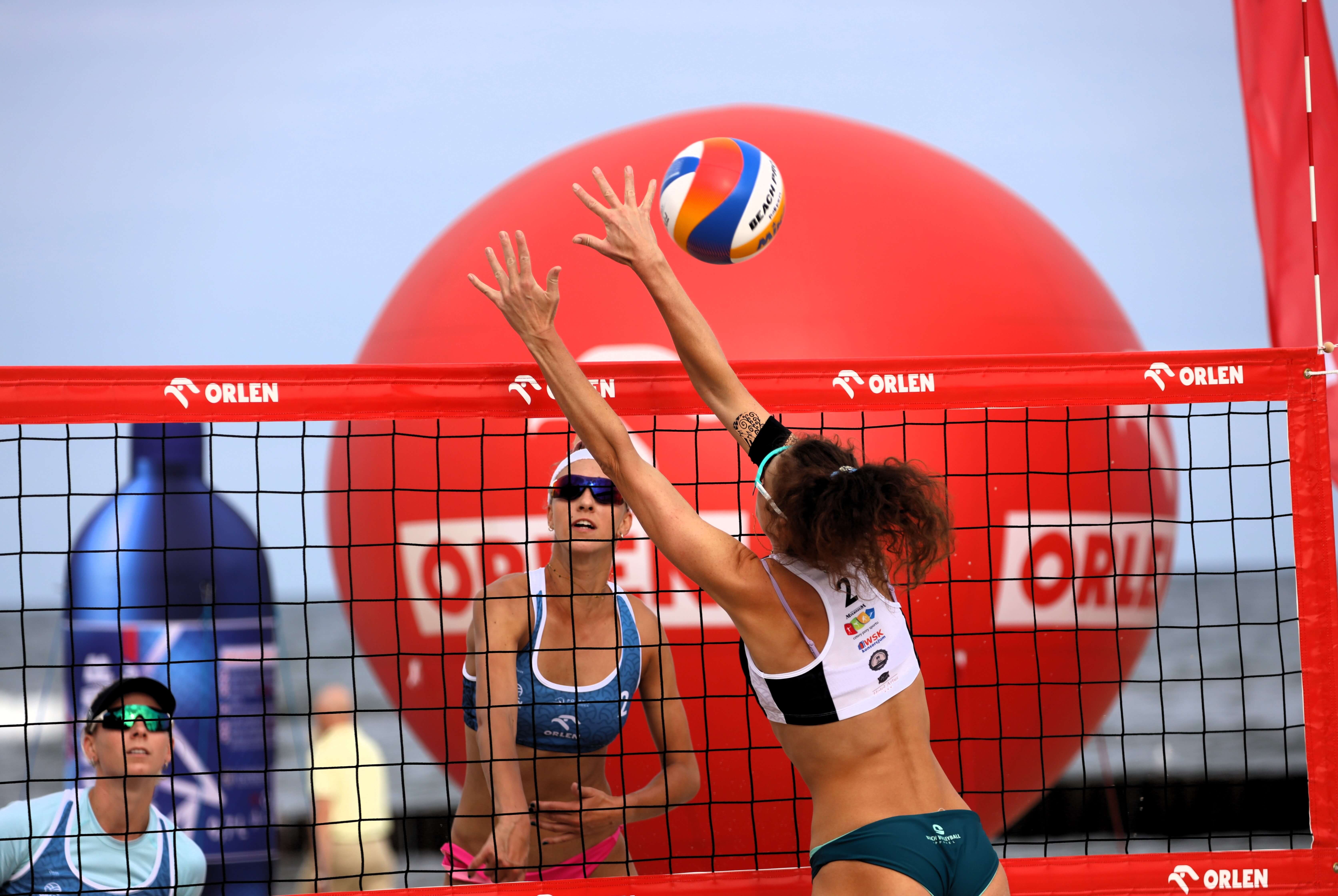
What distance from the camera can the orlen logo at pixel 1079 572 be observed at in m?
4.08

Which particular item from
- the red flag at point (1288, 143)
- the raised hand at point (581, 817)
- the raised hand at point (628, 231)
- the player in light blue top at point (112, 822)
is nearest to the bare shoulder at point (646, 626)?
the raised hand at point (581, 817)

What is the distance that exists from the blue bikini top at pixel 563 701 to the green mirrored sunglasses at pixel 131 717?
105 cm

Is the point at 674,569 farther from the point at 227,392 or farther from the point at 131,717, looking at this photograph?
the point at 131,717

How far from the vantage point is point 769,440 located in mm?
2613

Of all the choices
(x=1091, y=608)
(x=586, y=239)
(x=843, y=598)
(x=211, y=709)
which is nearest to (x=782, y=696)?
(x=843, y=598)

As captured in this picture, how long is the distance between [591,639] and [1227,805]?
886cm

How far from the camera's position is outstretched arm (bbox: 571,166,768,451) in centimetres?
254

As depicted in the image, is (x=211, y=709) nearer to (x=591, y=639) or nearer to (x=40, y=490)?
(x=591, y=639)

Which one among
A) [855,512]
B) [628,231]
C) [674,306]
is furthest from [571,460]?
[855,512]

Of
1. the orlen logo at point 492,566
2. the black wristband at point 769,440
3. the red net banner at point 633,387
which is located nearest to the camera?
the black wristband at point 769,440

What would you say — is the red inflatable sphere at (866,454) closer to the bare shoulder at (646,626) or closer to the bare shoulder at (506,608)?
the bare shoulder at (646,626)

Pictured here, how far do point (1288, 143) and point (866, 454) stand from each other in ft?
6.47

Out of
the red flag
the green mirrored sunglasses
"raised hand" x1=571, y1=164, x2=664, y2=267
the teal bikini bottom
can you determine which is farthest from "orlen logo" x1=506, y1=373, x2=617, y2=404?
the red flag

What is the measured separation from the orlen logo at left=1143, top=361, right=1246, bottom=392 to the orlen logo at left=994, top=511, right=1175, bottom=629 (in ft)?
2.76
